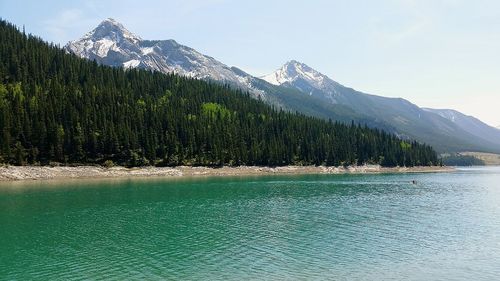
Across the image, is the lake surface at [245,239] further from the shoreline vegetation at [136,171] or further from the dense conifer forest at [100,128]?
the dense conifer forest at [100,128]

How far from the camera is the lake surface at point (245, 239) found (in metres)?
31.5

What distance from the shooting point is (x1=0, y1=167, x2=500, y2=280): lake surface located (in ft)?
103

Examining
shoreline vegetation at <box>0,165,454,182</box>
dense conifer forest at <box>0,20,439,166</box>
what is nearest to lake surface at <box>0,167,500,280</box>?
shoreline vegetation at <box>0,165,454,182</box>

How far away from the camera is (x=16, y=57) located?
585 ft

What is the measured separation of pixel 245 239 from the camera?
42625mm

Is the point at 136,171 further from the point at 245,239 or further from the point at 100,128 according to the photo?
the point at 245,239

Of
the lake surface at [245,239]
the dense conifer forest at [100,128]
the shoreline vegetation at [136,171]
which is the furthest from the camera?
the dense conifer forest at [100,128]

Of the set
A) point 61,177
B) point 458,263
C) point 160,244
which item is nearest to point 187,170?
point 61,177

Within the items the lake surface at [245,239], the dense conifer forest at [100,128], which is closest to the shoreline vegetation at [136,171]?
the dense conifer forest at [100,128]

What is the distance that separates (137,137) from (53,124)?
27.6m

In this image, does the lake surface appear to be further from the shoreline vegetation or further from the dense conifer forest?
the dense conifer forest

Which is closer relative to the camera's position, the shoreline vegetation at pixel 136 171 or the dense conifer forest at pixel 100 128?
the shoreline vegetation at pixel 136 171

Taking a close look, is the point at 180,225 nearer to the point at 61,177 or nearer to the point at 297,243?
the point at 297,243

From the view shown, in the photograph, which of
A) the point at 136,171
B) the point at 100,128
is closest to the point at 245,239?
the point at 136,171
